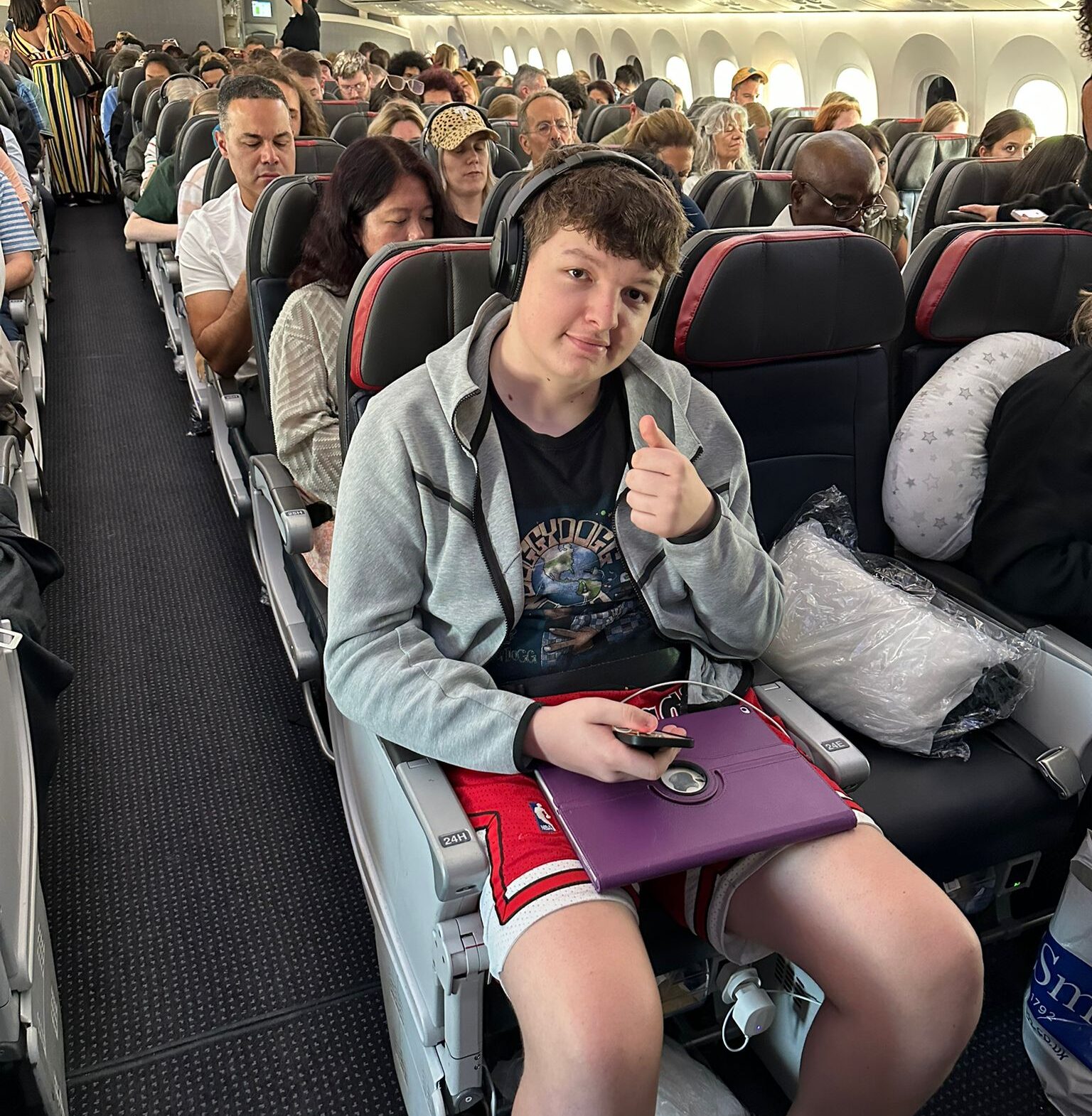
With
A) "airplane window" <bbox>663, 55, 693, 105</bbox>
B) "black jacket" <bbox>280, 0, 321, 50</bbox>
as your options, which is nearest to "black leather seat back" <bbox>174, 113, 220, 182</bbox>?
"black jacket" <bbox>280, 0, 321, 50</bbox>

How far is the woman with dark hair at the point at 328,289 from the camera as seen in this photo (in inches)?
85.2

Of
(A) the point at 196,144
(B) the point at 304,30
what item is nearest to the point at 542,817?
(A) the point at 196,144

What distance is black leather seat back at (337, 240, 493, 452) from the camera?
5.59 feet

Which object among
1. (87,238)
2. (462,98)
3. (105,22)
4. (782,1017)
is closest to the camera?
(782,1017)

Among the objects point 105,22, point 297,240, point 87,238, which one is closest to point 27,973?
point 297,240

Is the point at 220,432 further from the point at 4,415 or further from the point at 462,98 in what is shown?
the point at 462,98

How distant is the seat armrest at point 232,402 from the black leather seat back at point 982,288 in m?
1.70

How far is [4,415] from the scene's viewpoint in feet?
8.80

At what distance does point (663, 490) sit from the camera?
128cm

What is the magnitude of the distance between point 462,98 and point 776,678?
6207mm

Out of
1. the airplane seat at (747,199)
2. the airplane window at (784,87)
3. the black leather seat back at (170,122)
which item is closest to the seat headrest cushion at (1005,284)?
the airplane seat at (747,199)

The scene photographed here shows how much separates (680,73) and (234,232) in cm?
1336

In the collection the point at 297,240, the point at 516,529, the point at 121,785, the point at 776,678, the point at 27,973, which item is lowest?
the point at 121,785

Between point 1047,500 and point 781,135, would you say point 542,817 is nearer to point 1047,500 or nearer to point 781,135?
point 1047,500
